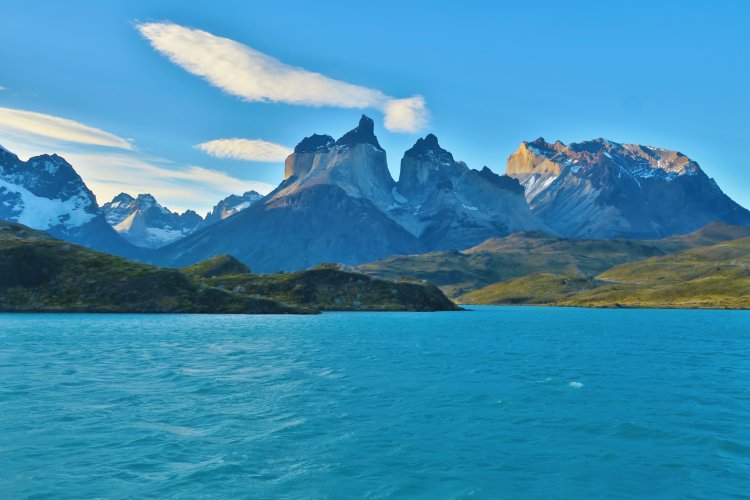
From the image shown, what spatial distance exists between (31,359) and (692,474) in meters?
73.2

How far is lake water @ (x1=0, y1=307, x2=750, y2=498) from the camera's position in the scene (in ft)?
99.0

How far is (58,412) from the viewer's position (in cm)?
4381

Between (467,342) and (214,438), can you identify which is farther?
(467,342)

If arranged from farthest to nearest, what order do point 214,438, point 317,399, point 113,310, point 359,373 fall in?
1. point 113,310
2. point 359,373
3. point 317,399
4. point 214,438

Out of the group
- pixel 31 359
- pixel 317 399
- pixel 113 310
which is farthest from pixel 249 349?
pixel 113 310

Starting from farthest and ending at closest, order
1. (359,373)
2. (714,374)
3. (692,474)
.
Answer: (714,374)
(359,373)
(692,474)

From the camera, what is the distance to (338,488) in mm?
29438

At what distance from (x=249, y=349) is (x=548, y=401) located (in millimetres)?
53286

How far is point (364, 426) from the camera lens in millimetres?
42375

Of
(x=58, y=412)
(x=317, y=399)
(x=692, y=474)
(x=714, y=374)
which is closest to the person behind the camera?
(x=692, y=474)

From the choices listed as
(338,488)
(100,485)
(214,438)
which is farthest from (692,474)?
(100,485)

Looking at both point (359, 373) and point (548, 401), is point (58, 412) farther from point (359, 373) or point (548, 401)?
point (548, 401)

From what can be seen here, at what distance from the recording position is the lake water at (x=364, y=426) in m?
30.2

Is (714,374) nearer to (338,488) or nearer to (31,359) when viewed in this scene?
(338,488)
